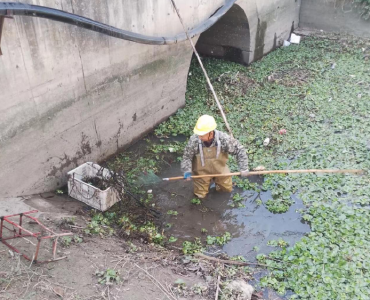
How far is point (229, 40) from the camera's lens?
12.2 meters

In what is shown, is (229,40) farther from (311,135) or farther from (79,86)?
(79,86)

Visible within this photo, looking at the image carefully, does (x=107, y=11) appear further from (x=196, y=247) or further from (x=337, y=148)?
(x=337, y=148)

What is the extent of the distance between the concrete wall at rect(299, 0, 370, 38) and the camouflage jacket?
32.2ft

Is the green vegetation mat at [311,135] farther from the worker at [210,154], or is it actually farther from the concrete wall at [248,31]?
the worker at [210,154]

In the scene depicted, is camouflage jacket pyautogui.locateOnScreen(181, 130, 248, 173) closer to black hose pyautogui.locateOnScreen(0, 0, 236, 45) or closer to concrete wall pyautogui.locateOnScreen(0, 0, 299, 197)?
concrete wall pyautogui.locateOnScreen(0, 0, 299, 197)

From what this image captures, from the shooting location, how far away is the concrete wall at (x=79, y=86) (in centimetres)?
560

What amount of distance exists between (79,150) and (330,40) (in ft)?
34.3

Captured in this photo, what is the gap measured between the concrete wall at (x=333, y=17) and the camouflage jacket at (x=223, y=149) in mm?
9802

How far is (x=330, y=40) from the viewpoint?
13391 mm

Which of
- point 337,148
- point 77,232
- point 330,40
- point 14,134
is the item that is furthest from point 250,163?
point 330,40

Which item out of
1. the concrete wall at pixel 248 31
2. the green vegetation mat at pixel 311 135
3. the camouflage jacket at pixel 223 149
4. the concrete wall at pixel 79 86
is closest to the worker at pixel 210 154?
the camouflage jacket at pixel 223 149

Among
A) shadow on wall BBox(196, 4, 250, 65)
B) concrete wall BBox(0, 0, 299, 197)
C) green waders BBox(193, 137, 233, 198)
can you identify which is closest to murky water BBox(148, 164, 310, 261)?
green waders BBox(193, 137, 233, 198)

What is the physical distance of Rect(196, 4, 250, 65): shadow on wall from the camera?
11.5 m

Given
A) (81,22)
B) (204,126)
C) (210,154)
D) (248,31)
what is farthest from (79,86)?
(248,31)
